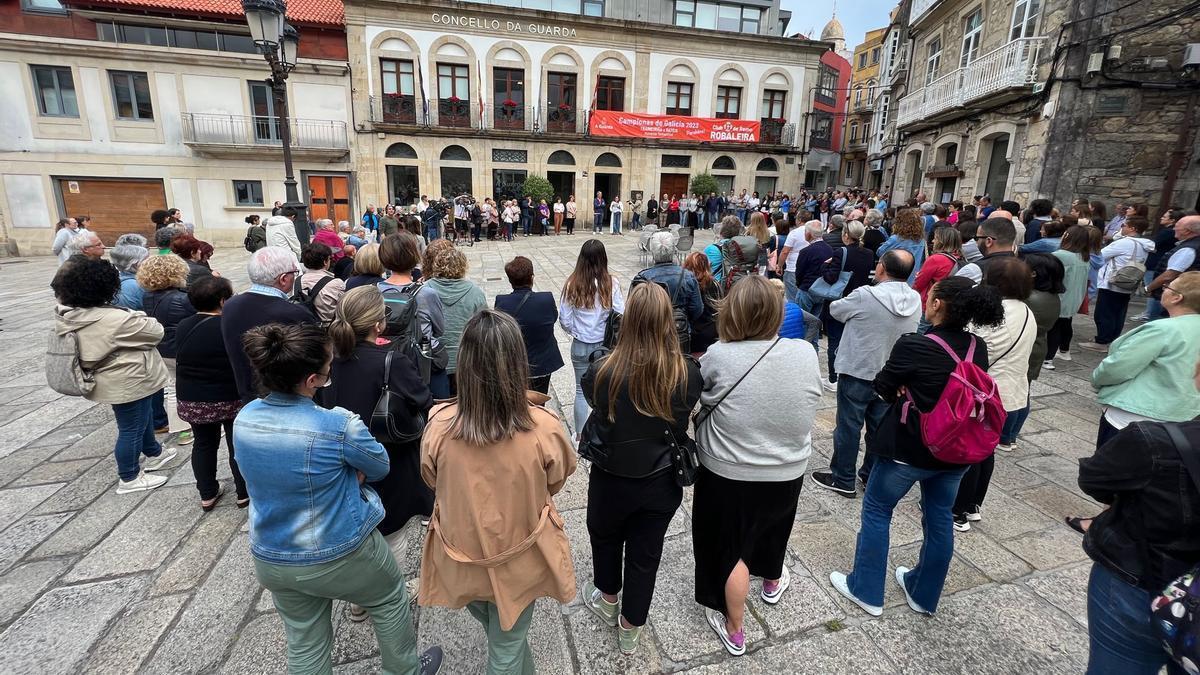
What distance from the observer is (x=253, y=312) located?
2.93m

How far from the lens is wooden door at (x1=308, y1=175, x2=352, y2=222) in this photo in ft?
66.3

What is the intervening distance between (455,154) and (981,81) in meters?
17.9

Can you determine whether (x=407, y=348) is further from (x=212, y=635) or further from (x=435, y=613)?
(x=212, y=635)

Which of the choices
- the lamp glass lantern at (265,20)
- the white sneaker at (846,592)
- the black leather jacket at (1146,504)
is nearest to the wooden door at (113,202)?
the lamp glass lantern at (265,20)

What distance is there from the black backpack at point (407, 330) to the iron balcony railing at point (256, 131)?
18138 millimetres

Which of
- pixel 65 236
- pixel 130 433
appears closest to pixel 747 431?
pixel 130 433

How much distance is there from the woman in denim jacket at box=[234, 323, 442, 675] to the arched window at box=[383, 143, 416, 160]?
71.3ft

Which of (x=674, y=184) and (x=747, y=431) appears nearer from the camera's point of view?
(x=747, y=431)

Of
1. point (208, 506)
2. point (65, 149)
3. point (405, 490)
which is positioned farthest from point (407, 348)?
point (65, 149)

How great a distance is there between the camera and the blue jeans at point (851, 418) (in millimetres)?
3426

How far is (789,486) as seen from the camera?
2.25 metres

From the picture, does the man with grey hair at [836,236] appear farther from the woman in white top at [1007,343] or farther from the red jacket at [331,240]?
the red jacket at [331,240]

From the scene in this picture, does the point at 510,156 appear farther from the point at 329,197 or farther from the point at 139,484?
the point at 139,484

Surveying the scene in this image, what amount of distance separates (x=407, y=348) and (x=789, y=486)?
209 centimetres
